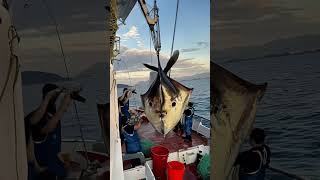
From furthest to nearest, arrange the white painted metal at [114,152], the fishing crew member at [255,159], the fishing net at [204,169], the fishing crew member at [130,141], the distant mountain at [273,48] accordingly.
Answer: the fishing crew member at [130,141], the fishing net at [204,169], the white painted metal at [114,152], the fishing crew member at [255,159], the distant mountain at [273,48]

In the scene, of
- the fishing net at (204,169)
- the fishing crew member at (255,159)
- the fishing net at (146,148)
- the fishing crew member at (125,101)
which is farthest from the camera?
the fishing crew member at (125,101)

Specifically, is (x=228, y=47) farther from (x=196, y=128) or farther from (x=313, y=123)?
(x=196, y=128)

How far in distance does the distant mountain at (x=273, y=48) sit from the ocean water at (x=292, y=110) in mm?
39

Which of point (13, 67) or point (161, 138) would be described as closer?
point (13, 67)

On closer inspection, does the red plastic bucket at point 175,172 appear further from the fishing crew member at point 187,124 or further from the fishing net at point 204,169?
the fishing crew member at point 187,124

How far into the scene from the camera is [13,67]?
1.11m

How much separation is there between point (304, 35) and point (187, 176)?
254 centimetres

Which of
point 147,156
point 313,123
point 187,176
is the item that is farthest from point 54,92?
point 147,156

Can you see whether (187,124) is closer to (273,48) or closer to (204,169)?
(204,169)

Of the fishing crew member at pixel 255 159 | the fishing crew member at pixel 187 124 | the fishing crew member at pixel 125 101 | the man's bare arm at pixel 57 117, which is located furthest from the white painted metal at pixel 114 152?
the fishing crew member at pixel 125 101

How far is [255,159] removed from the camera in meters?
1.27

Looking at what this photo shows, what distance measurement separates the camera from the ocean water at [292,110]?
1.13 metres

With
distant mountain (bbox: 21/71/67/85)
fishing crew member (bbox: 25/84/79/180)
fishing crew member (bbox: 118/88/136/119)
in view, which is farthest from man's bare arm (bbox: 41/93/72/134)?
fishing crew member (bbox: 118/88/136/119)

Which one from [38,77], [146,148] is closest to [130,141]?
[146,148]
